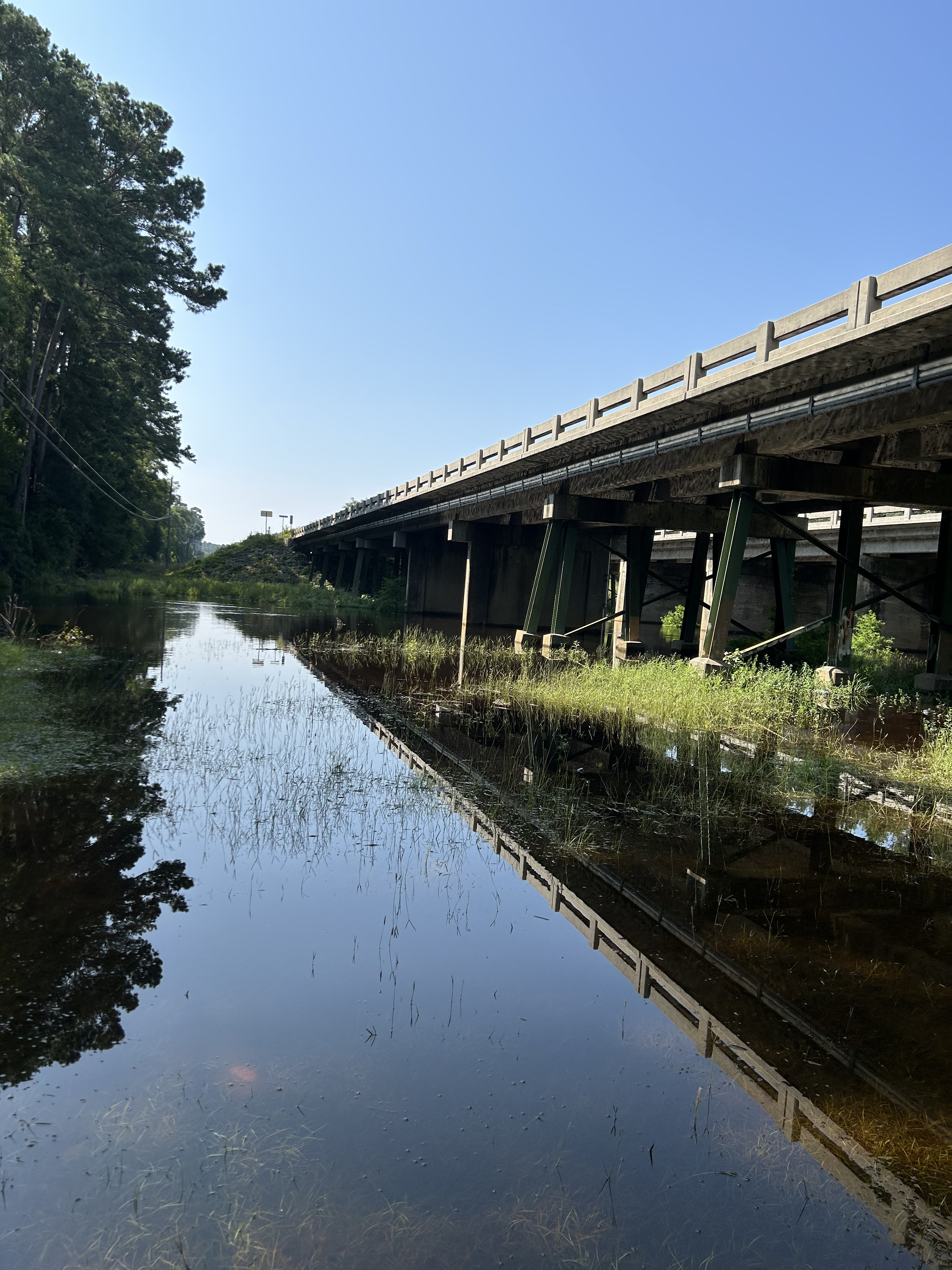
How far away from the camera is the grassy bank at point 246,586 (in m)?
43.8

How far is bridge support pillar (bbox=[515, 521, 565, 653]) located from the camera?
2169 centimetres

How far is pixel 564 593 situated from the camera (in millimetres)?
21016

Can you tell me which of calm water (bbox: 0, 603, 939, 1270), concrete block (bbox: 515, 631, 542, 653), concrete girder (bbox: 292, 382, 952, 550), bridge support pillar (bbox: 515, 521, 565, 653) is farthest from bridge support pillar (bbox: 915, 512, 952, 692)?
calm water (bbox: 0, 603, 939, 1270)

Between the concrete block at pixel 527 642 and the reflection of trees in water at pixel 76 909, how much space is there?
1383 centimetres

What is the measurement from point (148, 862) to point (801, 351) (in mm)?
9779

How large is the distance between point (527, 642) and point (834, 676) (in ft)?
29.4

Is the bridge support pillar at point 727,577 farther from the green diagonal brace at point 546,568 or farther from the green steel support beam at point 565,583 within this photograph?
the green diagonal brace at point 546,568

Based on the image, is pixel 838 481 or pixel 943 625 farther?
pixel 943 625

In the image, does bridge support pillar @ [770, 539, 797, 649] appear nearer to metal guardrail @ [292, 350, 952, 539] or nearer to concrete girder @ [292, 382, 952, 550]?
concrete girder @ [292, 382, 952, 550]

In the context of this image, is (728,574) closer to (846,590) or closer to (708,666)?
(708,666)

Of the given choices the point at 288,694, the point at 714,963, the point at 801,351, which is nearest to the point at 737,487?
the point at 801,351

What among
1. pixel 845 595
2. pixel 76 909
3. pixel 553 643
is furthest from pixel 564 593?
pixel 76 909

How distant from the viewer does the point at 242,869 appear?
595 centimetres

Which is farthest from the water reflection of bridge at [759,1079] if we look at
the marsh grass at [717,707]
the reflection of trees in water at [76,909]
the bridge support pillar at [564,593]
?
the bridge support pillar at [564,593]
